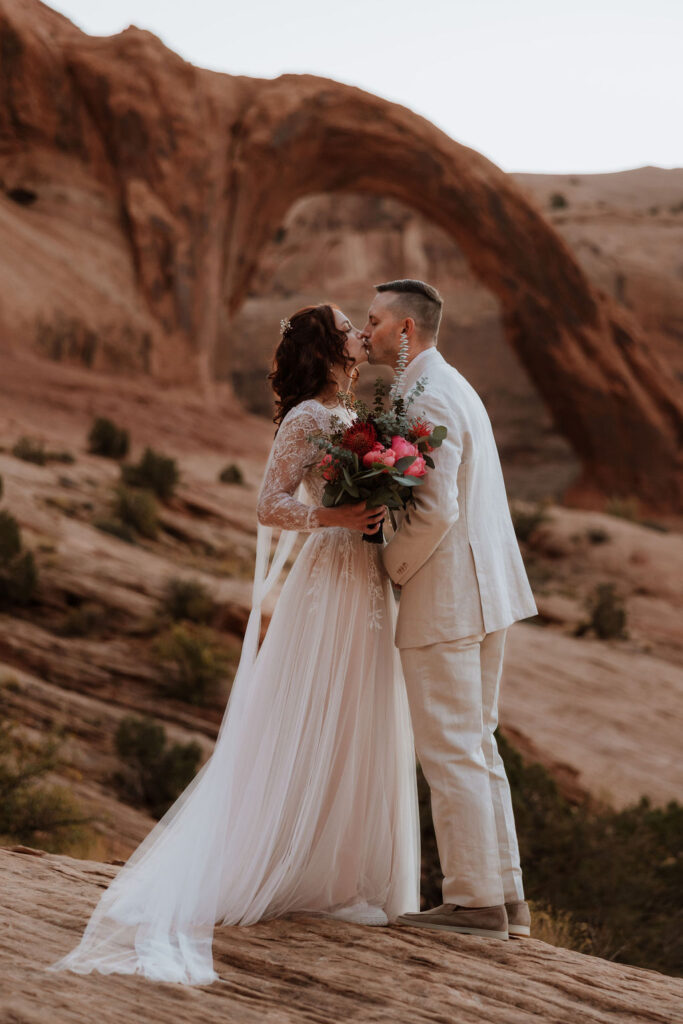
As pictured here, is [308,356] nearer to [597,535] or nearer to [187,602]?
[187,602]

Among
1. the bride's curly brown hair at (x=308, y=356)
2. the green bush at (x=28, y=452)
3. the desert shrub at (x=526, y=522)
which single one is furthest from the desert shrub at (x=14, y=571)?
the desert shrub at (x=526, y=522)

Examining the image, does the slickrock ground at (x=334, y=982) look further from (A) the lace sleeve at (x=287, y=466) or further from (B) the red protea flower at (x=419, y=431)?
(B) the red protea flower at (x=419, y=431)

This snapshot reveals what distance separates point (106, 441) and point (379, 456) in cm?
1297

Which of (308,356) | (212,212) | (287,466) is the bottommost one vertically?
(287,466)

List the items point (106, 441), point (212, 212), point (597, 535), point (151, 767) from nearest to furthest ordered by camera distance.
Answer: point (151, 767)
point (106, 441)
point (597, 535)
point (212, 212)

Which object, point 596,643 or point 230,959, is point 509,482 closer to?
point 596,643

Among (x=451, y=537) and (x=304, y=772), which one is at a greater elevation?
(x=451, y=537)

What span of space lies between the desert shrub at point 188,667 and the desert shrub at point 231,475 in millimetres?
7002

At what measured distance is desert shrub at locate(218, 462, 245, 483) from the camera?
1606 centimetres

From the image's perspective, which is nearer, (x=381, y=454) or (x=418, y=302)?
(x=381, y=454)

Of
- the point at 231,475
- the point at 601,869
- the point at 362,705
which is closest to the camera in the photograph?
the point at 362,705

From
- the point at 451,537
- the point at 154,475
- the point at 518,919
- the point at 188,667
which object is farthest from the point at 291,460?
the point at 154,475

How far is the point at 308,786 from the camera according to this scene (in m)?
3.52

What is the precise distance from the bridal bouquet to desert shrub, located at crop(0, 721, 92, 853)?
4.05 m
